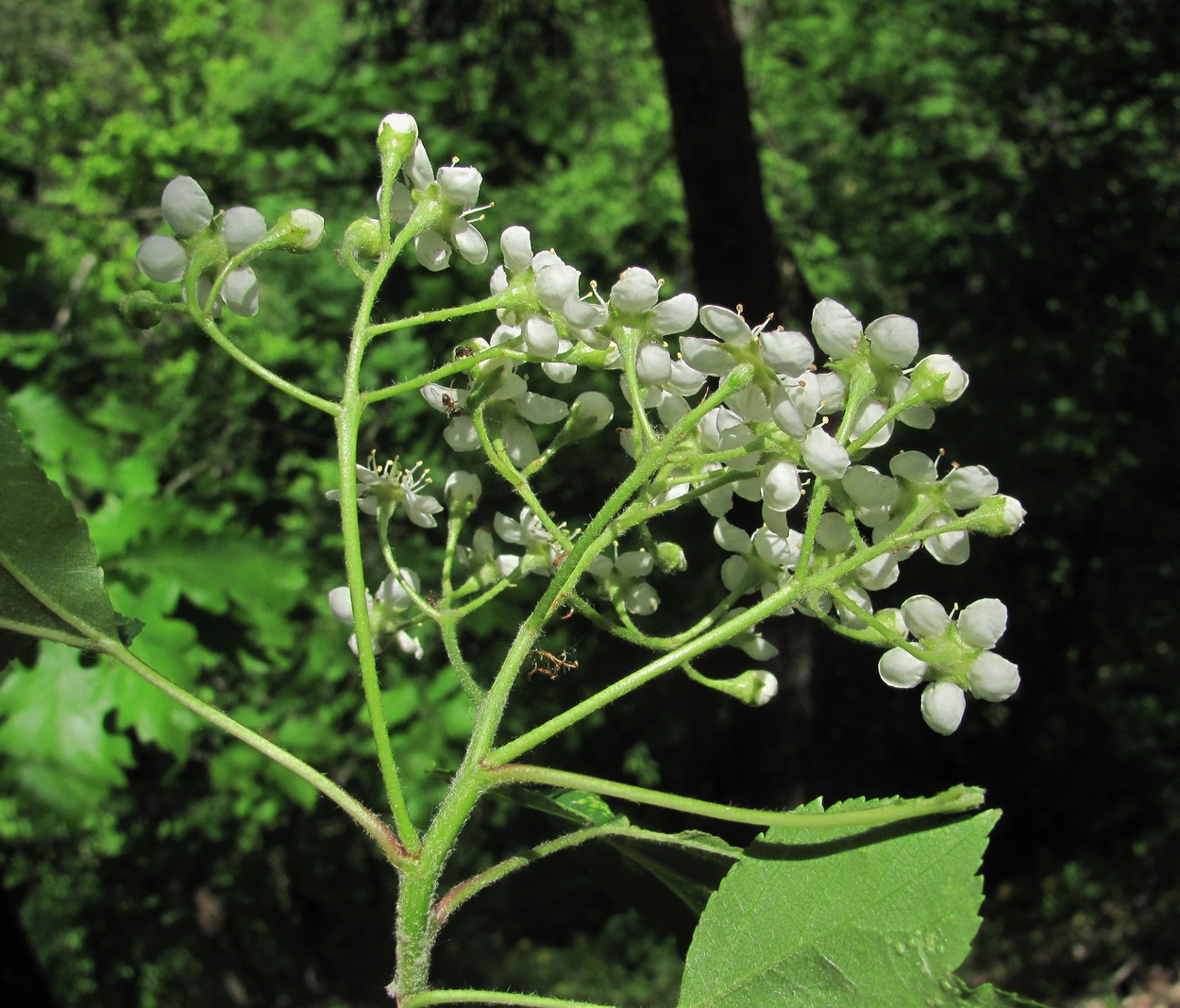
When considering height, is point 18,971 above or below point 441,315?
below

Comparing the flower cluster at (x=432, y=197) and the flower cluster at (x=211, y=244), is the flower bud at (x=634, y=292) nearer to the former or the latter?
the flower cluster at (x=432, y=197)

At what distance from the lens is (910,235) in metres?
9.23

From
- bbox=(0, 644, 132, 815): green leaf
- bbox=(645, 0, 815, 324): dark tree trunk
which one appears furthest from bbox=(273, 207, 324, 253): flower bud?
bbox=(645, 0, 815, 324): dark tree trunk

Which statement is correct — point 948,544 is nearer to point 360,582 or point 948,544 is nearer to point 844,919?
point 844,919

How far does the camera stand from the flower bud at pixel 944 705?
2.36 ft

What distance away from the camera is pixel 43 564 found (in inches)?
30.1

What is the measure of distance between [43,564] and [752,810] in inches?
20.9

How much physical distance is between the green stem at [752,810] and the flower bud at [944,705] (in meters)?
0.07

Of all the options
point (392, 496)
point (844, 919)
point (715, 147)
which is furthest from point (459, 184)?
point (715, 147)

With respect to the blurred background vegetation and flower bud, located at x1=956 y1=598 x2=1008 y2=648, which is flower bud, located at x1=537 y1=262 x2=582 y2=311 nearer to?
flower bud, located at x1=956 y1=598 x2=1008 y2=648

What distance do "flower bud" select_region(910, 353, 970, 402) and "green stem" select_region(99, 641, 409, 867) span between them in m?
0.47

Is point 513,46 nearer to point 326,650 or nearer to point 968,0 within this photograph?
point 326,650

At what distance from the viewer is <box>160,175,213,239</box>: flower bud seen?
0.78 metres

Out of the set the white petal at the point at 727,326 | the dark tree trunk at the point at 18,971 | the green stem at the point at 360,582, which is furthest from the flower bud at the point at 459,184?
the dark tree trunk at the point at 18,971
